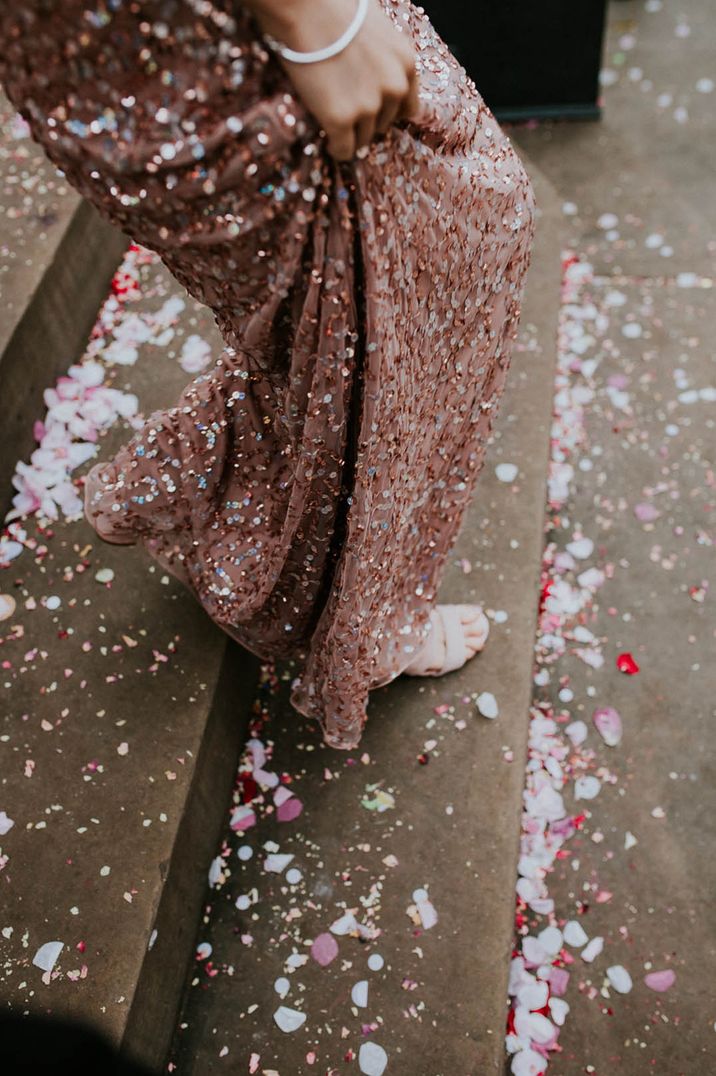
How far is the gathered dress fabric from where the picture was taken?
0.85 metres

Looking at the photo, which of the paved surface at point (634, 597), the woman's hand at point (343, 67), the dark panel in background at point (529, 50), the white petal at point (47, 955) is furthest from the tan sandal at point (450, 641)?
the dark panel in background at point (529, 50)

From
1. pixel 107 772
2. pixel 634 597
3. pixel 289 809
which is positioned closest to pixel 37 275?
pixel 107 772

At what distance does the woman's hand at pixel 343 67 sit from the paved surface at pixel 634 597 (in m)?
1.15

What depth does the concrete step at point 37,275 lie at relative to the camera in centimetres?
170

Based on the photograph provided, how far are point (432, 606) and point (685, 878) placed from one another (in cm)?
61

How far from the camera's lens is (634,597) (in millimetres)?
1860

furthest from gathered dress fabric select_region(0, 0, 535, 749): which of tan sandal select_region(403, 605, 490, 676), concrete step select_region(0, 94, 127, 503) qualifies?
concrete step select_region(0, 94, 127, 503)

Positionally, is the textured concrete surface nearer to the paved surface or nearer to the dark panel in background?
the paved surface

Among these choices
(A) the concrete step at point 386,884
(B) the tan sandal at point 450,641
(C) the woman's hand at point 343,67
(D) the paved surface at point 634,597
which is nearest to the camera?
(C) the woman's hand at point 343,67

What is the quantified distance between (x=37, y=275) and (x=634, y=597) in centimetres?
131

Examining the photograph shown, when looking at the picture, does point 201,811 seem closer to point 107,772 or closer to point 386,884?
point 107,772

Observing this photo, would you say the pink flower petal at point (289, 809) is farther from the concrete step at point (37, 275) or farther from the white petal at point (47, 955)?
the concrete step at point (37, 275)

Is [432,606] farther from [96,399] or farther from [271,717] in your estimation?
[96,399]

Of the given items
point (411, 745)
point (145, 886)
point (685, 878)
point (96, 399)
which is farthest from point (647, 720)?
point (96, 399)
